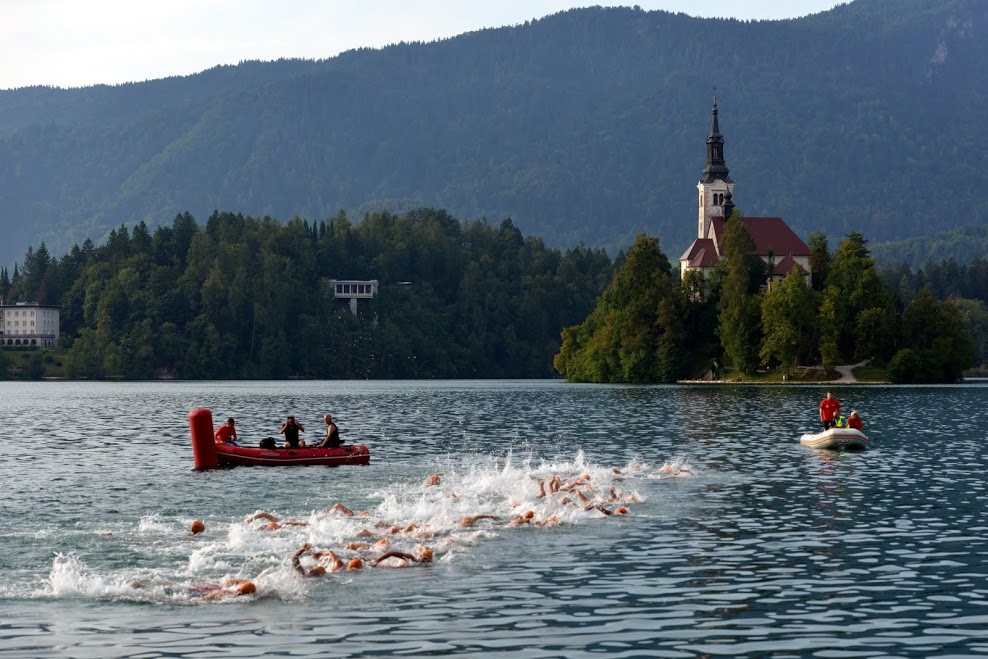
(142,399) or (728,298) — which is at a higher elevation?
(728,298)

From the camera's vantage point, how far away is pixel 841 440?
212ft

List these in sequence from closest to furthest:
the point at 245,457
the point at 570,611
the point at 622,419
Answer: the point at 570,611 → the point at 245,457 → the point at 622,419

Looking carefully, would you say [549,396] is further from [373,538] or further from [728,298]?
[373,538]

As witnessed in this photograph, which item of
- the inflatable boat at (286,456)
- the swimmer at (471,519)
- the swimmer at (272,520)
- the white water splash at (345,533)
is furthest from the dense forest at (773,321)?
the swimmer at (272,520)

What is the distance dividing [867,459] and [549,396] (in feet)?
304

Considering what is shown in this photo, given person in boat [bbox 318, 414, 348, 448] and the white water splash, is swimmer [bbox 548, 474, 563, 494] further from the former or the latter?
person in boat [bbox 318, 414, 348, 448]

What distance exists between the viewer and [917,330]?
182m

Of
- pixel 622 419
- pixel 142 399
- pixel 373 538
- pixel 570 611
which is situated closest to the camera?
pixel 570 611

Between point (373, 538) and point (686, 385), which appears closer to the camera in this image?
point (373, 538)

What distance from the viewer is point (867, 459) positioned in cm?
6178

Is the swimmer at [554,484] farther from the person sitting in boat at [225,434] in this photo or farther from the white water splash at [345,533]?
the person sitting in boat at [225,434]

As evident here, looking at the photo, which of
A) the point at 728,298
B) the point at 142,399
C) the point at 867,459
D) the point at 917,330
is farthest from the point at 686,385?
the point at 867,459

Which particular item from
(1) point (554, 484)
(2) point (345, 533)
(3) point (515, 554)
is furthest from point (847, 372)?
(3) point (515, 554)

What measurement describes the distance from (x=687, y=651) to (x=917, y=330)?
167 meters
